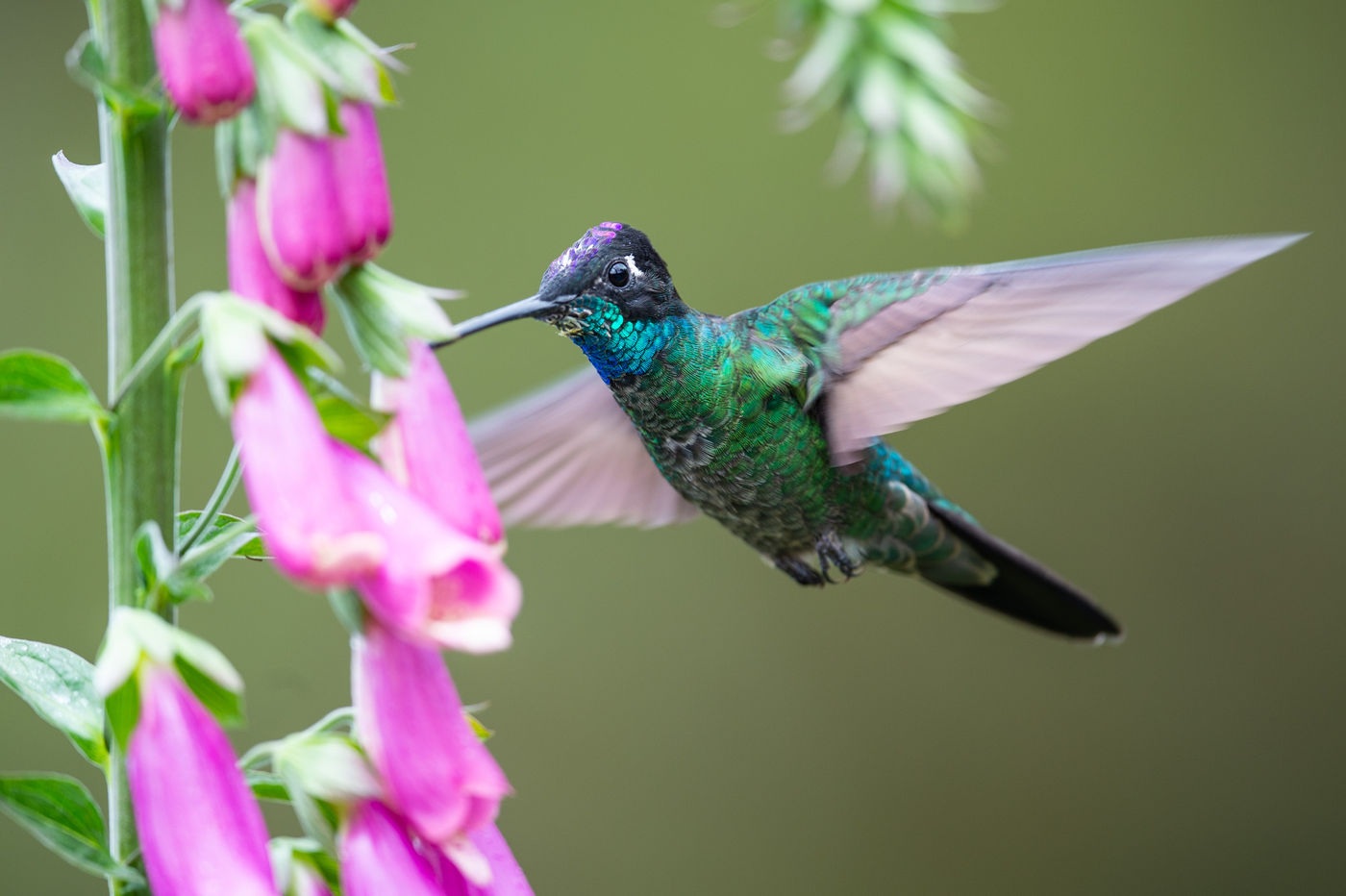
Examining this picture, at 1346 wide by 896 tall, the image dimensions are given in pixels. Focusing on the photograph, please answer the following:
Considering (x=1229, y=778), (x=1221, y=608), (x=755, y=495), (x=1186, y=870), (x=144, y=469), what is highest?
(x=144, y=469)

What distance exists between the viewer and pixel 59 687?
2.91 feet

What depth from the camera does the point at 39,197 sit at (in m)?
3.24

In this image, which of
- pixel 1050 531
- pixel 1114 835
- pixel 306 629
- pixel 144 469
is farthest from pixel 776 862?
pixel 144 469

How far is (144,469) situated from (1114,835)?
3579mm

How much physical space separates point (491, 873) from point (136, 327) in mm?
393

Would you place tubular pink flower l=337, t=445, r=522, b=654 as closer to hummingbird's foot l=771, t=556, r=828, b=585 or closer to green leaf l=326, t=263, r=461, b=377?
green leaf l=326, t=263, r=461, b=377

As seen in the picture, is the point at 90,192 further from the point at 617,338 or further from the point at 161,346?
the point at 617,338

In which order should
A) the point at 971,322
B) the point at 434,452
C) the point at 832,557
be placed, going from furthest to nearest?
the point at 832,557, the point at 971,322, the point at 434,452

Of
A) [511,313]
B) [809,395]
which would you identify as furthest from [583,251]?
[809,395]

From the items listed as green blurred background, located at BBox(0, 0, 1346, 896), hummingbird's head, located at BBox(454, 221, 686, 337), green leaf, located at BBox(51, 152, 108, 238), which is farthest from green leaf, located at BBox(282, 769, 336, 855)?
green blurred background, located at BBox(0, 0, 1346, 896)

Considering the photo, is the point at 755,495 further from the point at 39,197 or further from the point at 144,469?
the point at 39,197

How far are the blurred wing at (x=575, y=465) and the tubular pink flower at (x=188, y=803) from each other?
3.00 ft

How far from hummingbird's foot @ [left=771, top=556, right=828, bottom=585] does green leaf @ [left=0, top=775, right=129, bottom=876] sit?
1093mm

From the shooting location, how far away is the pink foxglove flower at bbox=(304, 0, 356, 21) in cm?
78
